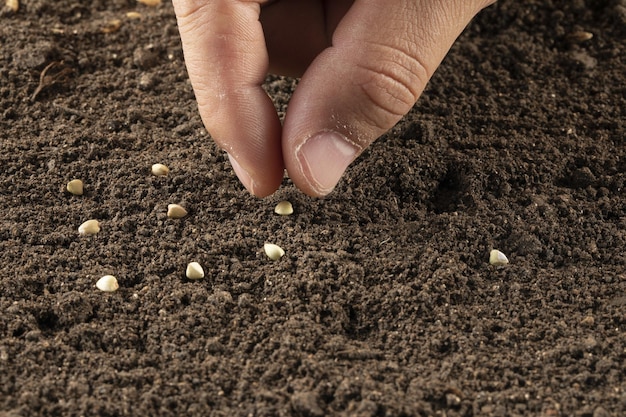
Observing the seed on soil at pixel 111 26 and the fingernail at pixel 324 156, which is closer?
the fingernail at pixel 324 156

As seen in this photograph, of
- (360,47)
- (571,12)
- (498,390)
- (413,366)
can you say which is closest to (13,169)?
(360,47)

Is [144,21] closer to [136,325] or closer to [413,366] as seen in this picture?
[136,325]

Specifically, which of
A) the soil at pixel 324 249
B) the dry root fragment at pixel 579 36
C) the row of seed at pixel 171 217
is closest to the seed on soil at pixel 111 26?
the soil at pixel 324 249

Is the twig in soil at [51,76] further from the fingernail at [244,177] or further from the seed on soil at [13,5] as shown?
the fingernail at [244,177]

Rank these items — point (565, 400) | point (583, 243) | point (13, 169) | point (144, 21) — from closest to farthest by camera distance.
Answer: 1. point (565, 400)
2. point (583, 243)
3. point (13, 169)
4. point (144, 21)

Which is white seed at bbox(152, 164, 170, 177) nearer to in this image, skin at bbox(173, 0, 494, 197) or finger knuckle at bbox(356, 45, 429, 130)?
skin at bbox(173, 0, 494, 197)

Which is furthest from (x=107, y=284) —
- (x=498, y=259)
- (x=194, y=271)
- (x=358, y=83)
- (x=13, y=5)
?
(x=13, y=5)

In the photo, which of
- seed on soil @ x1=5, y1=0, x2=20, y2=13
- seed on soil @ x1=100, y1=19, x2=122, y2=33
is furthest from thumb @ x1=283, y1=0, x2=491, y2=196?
seed on soil @ x1=5, y1=0, x2=20, y2=13
